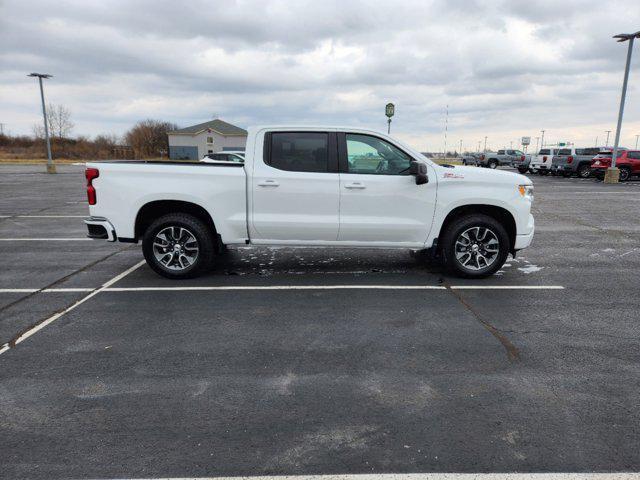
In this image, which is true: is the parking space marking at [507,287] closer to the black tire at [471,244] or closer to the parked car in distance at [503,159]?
the black tire at [471,244]

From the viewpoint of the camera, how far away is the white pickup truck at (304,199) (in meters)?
6.14

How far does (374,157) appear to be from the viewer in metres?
6.25

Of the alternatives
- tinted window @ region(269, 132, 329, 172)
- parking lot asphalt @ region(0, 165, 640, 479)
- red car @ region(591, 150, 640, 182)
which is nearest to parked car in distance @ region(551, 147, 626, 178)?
red car @ region(591, 150, 640, 182)

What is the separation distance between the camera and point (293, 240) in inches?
249

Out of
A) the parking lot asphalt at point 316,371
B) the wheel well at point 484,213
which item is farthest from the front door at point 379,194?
the parking lot asphalt at point 316,371

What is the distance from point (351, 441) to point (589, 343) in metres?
2.78

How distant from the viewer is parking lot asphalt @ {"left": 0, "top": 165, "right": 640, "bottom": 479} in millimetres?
2766

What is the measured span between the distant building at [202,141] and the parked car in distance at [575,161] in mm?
50153

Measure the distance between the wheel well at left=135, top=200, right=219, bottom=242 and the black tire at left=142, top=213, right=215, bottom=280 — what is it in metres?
0.10

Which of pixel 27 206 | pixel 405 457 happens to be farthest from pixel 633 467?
pixel 27 206

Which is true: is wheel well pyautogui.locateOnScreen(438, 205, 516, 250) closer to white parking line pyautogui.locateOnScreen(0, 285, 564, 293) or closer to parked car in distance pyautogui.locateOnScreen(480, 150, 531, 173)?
white parking line pyautogui.locateOnScreen(0, 285, 564, 293)

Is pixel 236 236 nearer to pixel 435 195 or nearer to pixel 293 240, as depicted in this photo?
pixel 293 240

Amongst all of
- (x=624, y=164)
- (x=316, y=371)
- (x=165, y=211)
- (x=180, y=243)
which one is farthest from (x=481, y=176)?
(x=624, y=164)

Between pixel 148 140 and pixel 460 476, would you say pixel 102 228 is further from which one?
pixel 148 140
